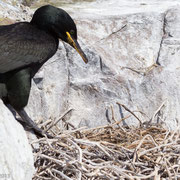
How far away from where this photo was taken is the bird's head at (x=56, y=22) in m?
3.65

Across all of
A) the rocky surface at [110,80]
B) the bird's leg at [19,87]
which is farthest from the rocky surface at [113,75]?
the bird's leg at [19,87]

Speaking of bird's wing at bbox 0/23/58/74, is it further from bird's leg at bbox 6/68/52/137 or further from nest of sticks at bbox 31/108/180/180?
nest of sticks at bbox 31/108/180/180

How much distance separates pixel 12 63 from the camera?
132 inches

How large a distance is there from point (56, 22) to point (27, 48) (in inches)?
15.4

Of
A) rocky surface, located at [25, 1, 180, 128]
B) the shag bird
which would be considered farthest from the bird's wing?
rocky surface, located at [25, 1, 180, 128]

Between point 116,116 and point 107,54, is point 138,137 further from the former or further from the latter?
point 107,54

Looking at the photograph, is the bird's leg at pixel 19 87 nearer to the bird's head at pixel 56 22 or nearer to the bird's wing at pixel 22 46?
the bird's wing at pixel 22 46

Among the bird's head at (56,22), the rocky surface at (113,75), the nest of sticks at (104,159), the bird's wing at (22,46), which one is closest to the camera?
the nest of sticks at (104,159)

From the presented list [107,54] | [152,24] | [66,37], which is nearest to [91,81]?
[107,54]

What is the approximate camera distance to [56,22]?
3664mm

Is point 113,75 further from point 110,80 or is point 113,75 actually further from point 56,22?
point 56,22

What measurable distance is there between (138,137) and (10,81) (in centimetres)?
120

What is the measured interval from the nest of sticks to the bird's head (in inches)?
33.4

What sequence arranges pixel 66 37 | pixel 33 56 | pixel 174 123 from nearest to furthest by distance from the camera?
1. pixel 33 56
2. pixel 66 37
3. pixel 174 123
